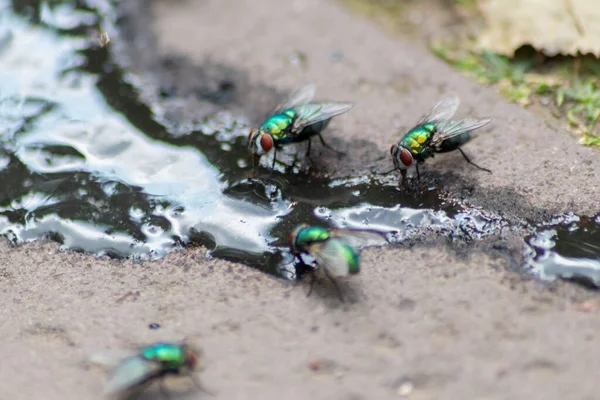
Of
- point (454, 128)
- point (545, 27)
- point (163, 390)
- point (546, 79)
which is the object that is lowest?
point (163, 390)

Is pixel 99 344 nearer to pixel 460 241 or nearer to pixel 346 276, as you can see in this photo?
pixel 346 276

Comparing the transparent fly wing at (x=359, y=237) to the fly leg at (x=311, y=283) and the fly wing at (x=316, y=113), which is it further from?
the fly wing at (x=316, y=113)

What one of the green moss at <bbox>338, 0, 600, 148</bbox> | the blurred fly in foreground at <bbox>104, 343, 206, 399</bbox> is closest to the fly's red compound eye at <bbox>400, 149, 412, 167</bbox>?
the green moss at <bbox>338, 0, 600, 148</bbox>

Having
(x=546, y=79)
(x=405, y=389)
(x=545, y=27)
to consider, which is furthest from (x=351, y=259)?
(x=545, y=27)

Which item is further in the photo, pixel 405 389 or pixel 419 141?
pixel 419 141

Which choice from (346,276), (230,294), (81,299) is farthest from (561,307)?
(81,299)

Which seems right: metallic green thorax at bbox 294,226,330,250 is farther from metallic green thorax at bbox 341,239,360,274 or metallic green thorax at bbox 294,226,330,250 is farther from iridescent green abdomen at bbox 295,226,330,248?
metallic green thorax at bbox 341,239,360,274

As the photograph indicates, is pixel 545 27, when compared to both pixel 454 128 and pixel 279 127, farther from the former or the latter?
pixel 279 127
